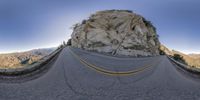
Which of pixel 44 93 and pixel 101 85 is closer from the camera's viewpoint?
pixel 44 93

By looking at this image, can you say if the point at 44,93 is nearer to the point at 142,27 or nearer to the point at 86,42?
the point at 86,42

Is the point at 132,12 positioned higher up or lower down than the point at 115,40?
higher up

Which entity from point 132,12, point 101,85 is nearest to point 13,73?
point 101,85

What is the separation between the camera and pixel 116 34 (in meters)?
62.8

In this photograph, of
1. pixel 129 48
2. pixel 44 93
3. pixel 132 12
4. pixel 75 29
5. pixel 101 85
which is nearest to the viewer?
pixel 44 93

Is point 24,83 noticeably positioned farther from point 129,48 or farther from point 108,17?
point 108,17

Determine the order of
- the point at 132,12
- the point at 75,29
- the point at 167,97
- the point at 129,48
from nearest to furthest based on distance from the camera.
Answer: the point at 167,97, the point at 129,48, the point at 75,29, the point at 132,12

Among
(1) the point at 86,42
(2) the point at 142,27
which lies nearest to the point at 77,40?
(1) the point at 86,42

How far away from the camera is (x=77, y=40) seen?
62469mm

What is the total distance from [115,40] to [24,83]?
5334 centimetres

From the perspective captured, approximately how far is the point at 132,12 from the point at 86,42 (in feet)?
60.5

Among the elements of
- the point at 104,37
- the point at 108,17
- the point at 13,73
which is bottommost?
the point at 13,73

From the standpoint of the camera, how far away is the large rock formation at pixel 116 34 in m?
59.4

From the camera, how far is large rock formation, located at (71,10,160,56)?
59.4 meters
